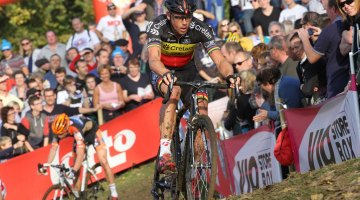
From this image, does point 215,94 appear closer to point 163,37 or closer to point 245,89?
point 245,89

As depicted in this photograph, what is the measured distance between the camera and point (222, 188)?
566 inches

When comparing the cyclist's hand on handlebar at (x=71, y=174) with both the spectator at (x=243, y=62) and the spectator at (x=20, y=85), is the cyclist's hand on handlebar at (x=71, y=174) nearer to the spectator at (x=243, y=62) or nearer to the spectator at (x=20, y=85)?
the spectator at (x=20, y=85)

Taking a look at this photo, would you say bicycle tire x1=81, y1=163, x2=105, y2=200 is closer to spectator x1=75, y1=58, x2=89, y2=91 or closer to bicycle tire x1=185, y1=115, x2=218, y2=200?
spectator x1=75, y1=58, x2=89, y2=91

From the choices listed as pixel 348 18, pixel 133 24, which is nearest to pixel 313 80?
pixel 348 18

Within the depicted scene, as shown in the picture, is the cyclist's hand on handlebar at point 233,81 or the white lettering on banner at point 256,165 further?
the white lettering on banner at point 256,165

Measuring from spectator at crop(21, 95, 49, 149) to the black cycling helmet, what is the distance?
33.3 ft

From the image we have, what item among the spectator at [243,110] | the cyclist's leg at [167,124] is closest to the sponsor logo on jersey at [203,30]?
the cyclist's leg at [167,124]

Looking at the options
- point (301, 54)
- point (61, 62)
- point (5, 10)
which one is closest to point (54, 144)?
point (61, 62)

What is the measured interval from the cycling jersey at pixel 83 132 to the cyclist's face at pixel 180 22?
7623 millimetres

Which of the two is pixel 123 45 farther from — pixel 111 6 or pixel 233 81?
pixel 233 81

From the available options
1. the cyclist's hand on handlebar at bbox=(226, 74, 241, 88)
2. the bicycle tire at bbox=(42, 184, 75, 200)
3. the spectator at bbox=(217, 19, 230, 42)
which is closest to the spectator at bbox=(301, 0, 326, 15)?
the spectator at bbox=(217, 19, 230, 42)

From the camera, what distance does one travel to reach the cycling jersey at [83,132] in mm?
18384

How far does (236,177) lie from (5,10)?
851 inches

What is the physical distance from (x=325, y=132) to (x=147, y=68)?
31.9 feet
